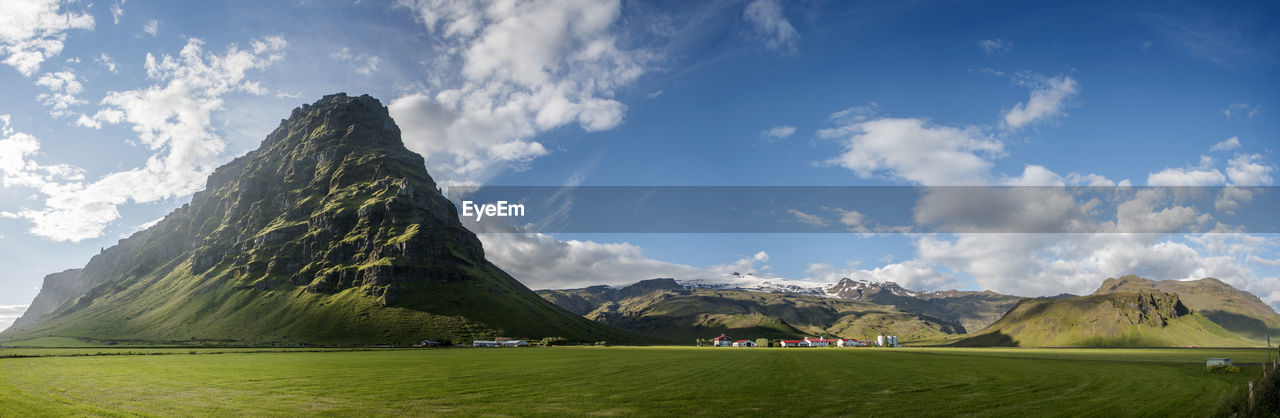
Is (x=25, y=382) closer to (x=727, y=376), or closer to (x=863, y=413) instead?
(x=727, y=376)

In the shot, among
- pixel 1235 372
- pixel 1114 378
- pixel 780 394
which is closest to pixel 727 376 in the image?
pixel 780 394

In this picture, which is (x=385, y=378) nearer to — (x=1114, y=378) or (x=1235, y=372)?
(x=1114, y=378)

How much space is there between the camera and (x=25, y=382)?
5181 centimetres

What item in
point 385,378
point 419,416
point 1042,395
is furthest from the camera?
point 385,378

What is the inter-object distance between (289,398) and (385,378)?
1661 cm

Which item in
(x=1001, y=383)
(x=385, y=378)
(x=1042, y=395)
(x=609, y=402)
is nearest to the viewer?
(x=609, y=402)

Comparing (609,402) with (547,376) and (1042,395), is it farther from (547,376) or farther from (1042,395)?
(1042,395)

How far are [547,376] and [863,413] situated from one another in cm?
3371

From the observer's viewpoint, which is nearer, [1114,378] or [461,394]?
[461,394]

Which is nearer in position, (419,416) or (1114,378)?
(419,416)

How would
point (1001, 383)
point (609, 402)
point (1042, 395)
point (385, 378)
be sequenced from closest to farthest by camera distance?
point (609, 402) → point (1042, 395) → point (1001, 383) → point (385, 378)

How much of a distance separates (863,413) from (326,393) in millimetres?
36377

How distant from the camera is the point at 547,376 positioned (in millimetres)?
58062

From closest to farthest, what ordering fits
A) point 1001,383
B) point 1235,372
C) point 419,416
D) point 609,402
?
point 419,416 < point 609,402 < point 1001,383 < point 1235,372
